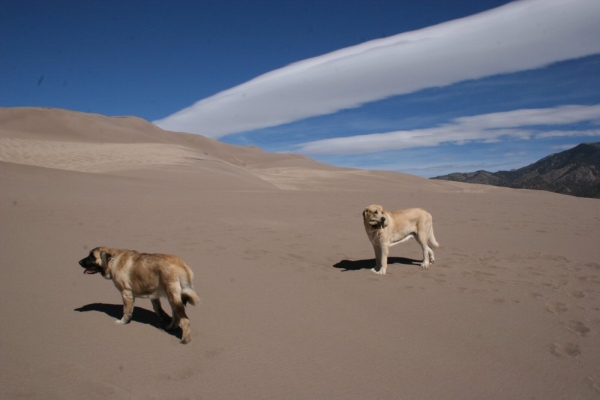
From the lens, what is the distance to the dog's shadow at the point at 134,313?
15.3 feet

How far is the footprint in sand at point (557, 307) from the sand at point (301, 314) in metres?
0.04

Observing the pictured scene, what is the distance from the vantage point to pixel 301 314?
5004 mm

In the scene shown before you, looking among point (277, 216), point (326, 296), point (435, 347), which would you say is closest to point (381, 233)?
point (326, 296)

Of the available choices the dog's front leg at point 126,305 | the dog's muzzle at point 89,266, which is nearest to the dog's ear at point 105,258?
the dog's muzzle at point 89,266

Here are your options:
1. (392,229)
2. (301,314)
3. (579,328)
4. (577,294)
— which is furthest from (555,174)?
(301,314)

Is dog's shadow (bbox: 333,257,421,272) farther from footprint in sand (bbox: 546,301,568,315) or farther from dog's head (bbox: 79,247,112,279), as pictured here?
Result: dog's head (bbox: 79,247,112,279)

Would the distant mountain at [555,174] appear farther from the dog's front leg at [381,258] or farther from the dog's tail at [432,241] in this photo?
the dog's front leg at [381,258]

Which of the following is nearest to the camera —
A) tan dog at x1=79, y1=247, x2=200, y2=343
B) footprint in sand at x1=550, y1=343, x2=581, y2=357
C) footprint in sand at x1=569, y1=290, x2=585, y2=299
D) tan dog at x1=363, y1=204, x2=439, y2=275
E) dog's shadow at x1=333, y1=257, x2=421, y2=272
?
footprint in sand at x1=550, y1=343, x2=581, y2=357

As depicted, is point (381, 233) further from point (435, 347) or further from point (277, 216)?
point (277, 216)

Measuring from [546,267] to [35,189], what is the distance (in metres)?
16.5

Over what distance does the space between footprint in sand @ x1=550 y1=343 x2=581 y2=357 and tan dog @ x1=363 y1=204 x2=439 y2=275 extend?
10.2 feet

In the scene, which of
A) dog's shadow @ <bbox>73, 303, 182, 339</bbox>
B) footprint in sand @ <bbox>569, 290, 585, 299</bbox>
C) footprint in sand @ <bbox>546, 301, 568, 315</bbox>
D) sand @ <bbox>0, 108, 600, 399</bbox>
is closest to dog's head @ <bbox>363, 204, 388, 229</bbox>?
sand @ <bbox>0, 108, 600, 399</bbox>

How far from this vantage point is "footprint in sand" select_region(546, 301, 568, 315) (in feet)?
16.9

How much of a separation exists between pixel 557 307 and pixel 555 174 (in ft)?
226
